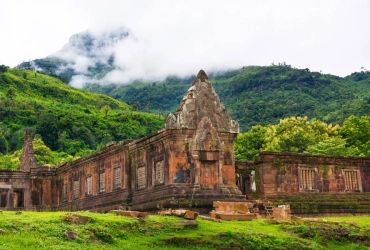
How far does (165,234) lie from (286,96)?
8693cm

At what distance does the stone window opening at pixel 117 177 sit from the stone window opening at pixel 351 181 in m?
12.2

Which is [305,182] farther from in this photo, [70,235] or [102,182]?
[70,235]

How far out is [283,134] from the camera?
5366cm

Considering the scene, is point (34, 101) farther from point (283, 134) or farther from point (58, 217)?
point (58, 217)

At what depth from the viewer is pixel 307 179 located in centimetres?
3027

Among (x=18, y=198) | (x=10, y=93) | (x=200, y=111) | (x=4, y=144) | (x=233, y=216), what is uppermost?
(x=10, y=93)

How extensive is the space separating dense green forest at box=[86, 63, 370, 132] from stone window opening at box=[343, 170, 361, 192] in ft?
136

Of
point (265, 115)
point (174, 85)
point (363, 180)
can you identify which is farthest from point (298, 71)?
point (363, 180)

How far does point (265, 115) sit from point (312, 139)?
39027 millimetres

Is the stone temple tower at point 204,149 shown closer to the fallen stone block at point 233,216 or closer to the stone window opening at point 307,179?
the fallen stone block at point 233,216

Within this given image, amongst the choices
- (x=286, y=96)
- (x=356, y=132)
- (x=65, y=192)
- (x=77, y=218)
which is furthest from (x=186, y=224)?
(x=286, y=96)

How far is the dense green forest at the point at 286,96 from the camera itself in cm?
8888

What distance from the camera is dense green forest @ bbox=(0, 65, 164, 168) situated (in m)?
82.2

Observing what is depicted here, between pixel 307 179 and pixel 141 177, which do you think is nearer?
pixel 141 177
